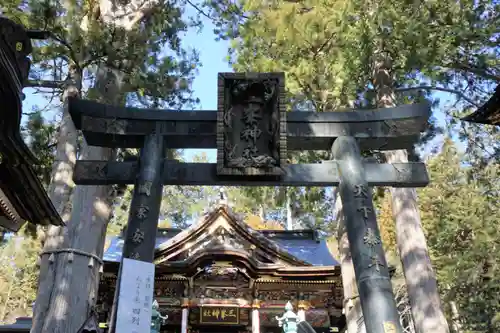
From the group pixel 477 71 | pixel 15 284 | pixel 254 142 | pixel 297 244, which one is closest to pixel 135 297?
pixel 254 142

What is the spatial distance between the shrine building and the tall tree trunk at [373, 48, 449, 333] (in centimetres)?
281

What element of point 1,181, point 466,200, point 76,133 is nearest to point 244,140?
point 1,181

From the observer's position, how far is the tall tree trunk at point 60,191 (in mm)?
6098

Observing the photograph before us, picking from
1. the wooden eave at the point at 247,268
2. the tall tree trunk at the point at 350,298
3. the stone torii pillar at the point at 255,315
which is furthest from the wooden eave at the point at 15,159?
the stone torii pillar at the point at 255,315

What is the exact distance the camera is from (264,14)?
10.2m

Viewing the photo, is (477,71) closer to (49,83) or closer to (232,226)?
(232,226)

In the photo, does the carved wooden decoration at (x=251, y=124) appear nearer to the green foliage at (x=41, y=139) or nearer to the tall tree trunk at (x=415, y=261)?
the tall tree trunk at (x=415, y=261)

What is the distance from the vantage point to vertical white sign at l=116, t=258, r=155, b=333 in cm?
394

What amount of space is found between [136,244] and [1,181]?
5.68 feet

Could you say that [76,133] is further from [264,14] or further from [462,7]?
[462,7]

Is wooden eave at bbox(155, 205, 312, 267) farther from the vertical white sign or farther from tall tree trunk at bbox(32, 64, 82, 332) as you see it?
the vertical white sign

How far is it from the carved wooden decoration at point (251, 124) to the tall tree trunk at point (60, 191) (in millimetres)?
3083

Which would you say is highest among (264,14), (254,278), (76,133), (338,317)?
(264,14)

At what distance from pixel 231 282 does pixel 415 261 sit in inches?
199
